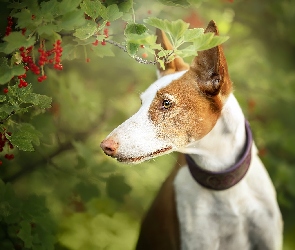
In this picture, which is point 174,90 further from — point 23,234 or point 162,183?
point 23,234

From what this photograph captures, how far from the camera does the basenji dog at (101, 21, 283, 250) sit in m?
0.90

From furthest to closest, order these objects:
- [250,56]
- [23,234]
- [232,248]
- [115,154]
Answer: [250,56] → [232,248] → [23,234] → [115,154]

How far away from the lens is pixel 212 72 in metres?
0.90

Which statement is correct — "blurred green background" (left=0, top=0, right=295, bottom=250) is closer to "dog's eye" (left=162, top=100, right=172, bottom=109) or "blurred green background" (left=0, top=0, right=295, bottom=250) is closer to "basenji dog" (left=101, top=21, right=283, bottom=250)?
"basenji dog" (left=101, top=21, right=283, bottom=250)

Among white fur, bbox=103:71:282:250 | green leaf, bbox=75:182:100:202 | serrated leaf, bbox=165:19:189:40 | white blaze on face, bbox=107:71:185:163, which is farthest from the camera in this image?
green leaf, bbox=75:182:100:202

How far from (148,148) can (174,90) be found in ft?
0.39

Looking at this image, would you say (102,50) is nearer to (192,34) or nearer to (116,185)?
(192,34)

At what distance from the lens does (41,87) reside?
1.04 m

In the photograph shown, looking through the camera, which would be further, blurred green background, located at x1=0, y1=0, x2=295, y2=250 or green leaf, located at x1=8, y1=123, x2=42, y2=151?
blurred green background, located at x1=0, y1=0, x2=295, y2=250

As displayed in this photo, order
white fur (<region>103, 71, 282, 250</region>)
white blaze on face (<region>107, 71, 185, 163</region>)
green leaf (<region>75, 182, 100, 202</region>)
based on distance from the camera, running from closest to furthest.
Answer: white blaze on face (<region>107, 71, 185, 163</region>) → white fur (<region>103, 71, 282, 250</region>) → green leaf (<region>75, 182, 100, 202</region>)

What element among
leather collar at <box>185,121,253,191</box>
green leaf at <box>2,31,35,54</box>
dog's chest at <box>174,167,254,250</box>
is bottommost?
dog's chest at <box>174,167,254,250</box>

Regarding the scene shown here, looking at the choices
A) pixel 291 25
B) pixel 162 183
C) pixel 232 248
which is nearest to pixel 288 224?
pixel 232 248

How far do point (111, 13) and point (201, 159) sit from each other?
346 mm

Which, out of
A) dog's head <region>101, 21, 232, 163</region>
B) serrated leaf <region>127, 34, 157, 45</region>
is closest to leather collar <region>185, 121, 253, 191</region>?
dog's head <region>101, 21, 232, 163</region>
